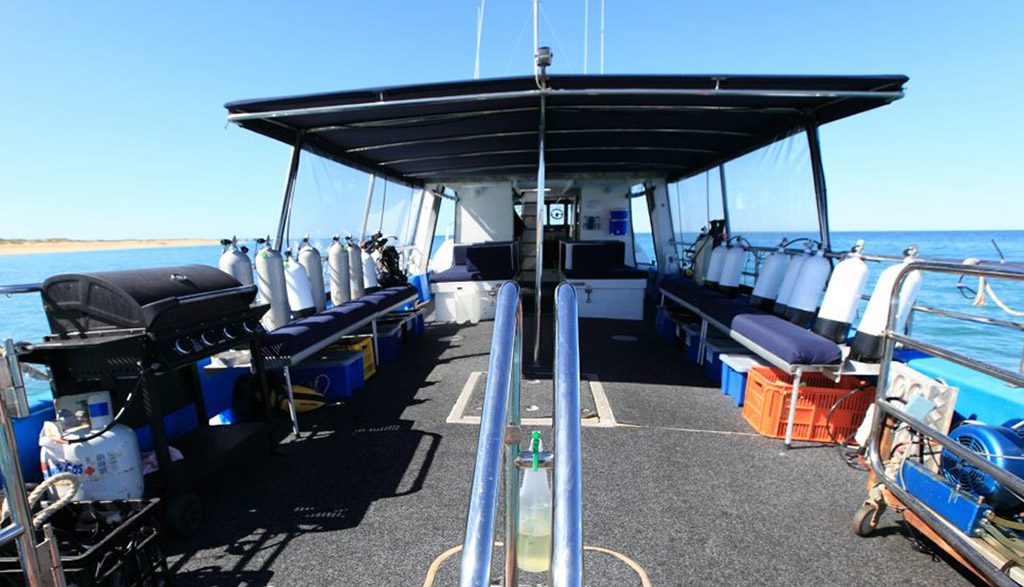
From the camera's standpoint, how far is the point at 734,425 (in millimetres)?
3635

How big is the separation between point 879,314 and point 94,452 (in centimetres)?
493

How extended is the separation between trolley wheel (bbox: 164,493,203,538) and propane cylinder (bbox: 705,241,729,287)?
5791mm

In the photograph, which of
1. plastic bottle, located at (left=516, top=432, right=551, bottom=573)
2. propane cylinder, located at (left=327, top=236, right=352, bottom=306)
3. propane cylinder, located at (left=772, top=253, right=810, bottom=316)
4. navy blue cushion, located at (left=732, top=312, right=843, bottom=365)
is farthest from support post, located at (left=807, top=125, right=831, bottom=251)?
propane cylinder, located at (left=327, top=236, right=352, bottom=306)

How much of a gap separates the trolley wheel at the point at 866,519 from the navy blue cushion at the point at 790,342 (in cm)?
111

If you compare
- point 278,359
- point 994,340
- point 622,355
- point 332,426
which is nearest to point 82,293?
point 278,359

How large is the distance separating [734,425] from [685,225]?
5881 mm

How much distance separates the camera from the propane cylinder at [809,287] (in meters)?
3.75

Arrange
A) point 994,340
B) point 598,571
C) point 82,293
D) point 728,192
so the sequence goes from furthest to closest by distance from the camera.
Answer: point 994,340 → point 728,192 → point 82,293 → point 598,571

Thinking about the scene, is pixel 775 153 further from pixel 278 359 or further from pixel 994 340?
pixel 994 340

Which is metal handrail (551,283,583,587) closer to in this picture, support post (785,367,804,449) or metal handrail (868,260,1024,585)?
metal handrail (868,260,1024,585)

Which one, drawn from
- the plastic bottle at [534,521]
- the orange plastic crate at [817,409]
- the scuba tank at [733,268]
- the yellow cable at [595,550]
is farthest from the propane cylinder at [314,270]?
the scuba tank at [733,268]

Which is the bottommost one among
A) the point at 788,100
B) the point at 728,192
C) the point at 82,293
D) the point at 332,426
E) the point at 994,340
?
the point at 994,340

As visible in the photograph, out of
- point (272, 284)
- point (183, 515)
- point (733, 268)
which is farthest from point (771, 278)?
point (183, 515)

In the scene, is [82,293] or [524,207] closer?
[82,293]
